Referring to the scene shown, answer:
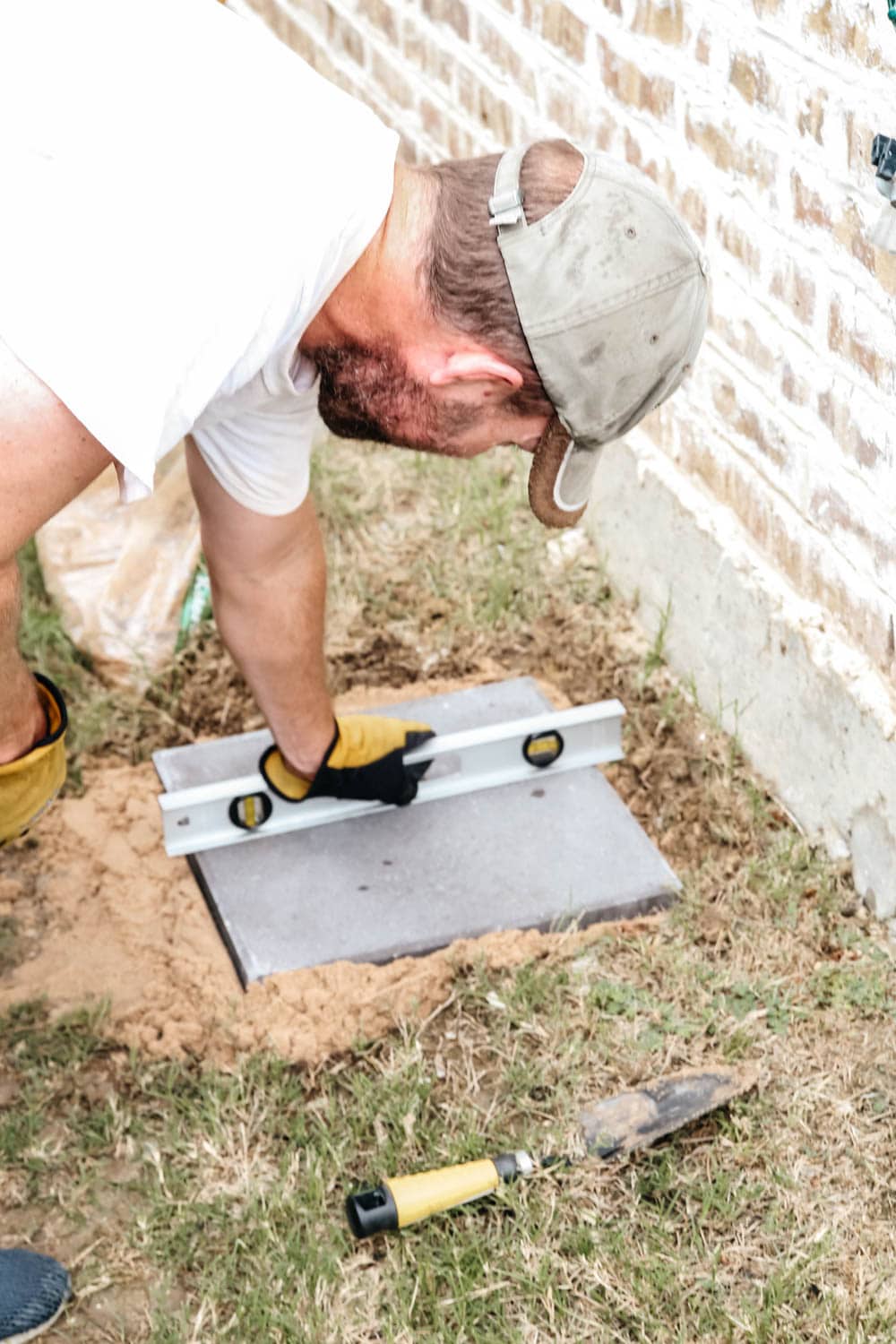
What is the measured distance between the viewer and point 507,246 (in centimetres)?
215

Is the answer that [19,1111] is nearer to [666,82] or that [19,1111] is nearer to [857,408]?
[857,408]

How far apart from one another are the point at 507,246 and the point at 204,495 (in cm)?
95

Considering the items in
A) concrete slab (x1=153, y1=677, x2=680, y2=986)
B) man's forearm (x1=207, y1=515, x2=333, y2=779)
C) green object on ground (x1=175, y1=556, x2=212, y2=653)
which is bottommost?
concrete slab (x1=153, y1=677, x2=680, y2=986)

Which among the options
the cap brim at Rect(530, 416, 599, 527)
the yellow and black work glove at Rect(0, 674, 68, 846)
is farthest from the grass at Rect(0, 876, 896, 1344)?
the cap brim at Rect(530, 416, 599, 527)

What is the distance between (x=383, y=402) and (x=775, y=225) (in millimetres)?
1000

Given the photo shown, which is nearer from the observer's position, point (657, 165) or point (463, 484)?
point (657, 165)

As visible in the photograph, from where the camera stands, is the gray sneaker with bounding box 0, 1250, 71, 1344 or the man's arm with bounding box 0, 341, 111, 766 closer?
the man's arm with bounding box 0, 341, 111, 766

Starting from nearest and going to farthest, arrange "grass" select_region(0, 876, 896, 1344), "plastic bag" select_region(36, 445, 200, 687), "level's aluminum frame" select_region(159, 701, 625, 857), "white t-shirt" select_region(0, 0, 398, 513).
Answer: "white t-shirt" select_region(0, 0, 398, 513), "grass" select_region(0, 876, 896, 1344), "level's aluminum frame" select_region(159, 701, 625, 857), "plastic bag" select_region(36, 445, 200, 687)

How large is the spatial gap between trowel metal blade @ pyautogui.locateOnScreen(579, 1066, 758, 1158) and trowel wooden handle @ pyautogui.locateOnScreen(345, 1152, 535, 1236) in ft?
0.53

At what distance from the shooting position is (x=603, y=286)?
7.08 feet

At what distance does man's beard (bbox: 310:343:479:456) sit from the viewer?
231 centimetres

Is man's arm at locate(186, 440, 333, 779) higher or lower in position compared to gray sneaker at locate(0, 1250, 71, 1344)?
higher

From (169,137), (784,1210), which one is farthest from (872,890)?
(169,137)

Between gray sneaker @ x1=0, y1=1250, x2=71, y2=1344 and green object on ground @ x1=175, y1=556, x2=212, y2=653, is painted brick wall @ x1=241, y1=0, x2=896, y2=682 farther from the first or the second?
gray sneaker @ x1=0, y1=1250, x2=71, y2=1344
